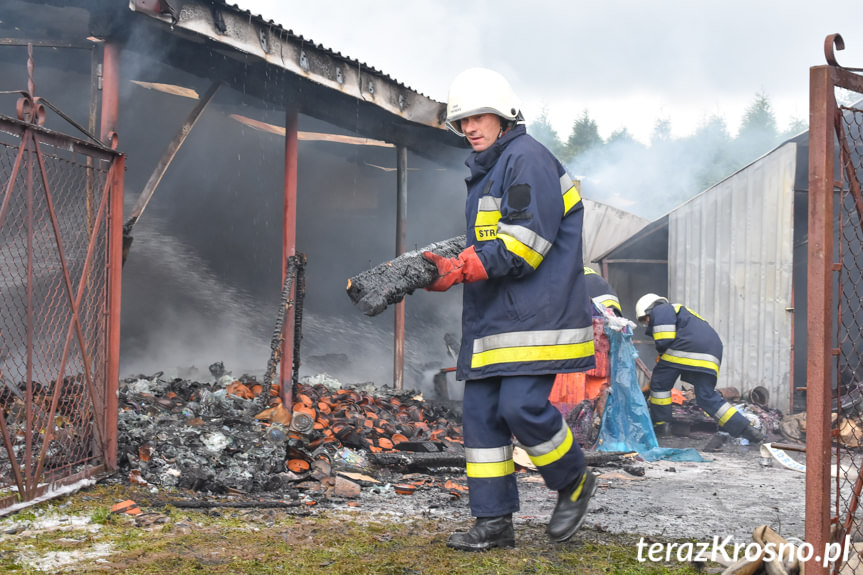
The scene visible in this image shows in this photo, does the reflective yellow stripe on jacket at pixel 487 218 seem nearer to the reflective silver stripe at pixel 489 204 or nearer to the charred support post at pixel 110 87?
the reflective silver stripe at pixel 489 204

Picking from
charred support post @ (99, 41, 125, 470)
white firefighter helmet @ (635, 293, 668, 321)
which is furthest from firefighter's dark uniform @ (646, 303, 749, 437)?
charred support post @ (99, 41, 125, 470)

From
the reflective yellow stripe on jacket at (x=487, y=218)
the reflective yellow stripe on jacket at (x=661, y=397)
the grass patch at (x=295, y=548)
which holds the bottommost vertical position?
the grass patch at (x=295, y=548)

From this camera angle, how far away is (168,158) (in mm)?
6137

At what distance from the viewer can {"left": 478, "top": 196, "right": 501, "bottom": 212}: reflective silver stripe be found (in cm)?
334

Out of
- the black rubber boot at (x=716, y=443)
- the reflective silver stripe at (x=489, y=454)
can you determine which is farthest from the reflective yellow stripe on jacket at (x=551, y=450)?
the black rubber boot at (x=716, y=443)

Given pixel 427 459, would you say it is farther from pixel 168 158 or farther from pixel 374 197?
pixel 374 197

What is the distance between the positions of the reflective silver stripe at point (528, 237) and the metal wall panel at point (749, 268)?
320 inches

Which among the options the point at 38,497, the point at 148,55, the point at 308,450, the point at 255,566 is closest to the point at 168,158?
the point at 148,55

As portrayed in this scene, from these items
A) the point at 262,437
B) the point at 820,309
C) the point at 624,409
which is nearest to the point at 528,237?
the point at 820,309

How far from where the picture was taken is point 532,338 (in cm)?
318

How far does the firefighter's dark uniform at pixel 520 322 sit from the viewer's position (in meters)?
3.15

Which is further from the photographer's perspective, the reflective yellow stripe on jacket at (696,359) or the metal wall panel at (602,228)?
the metal wall panel at (602,228)

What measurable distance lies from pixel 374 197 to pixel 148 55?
5.70 meters

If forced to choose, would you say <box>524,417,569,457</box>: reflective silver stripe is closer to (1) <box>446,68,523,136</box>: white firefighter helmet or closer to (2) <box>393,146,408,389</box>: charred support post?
(1) <box>446,68,523,136</box>: white firefighter helmet
